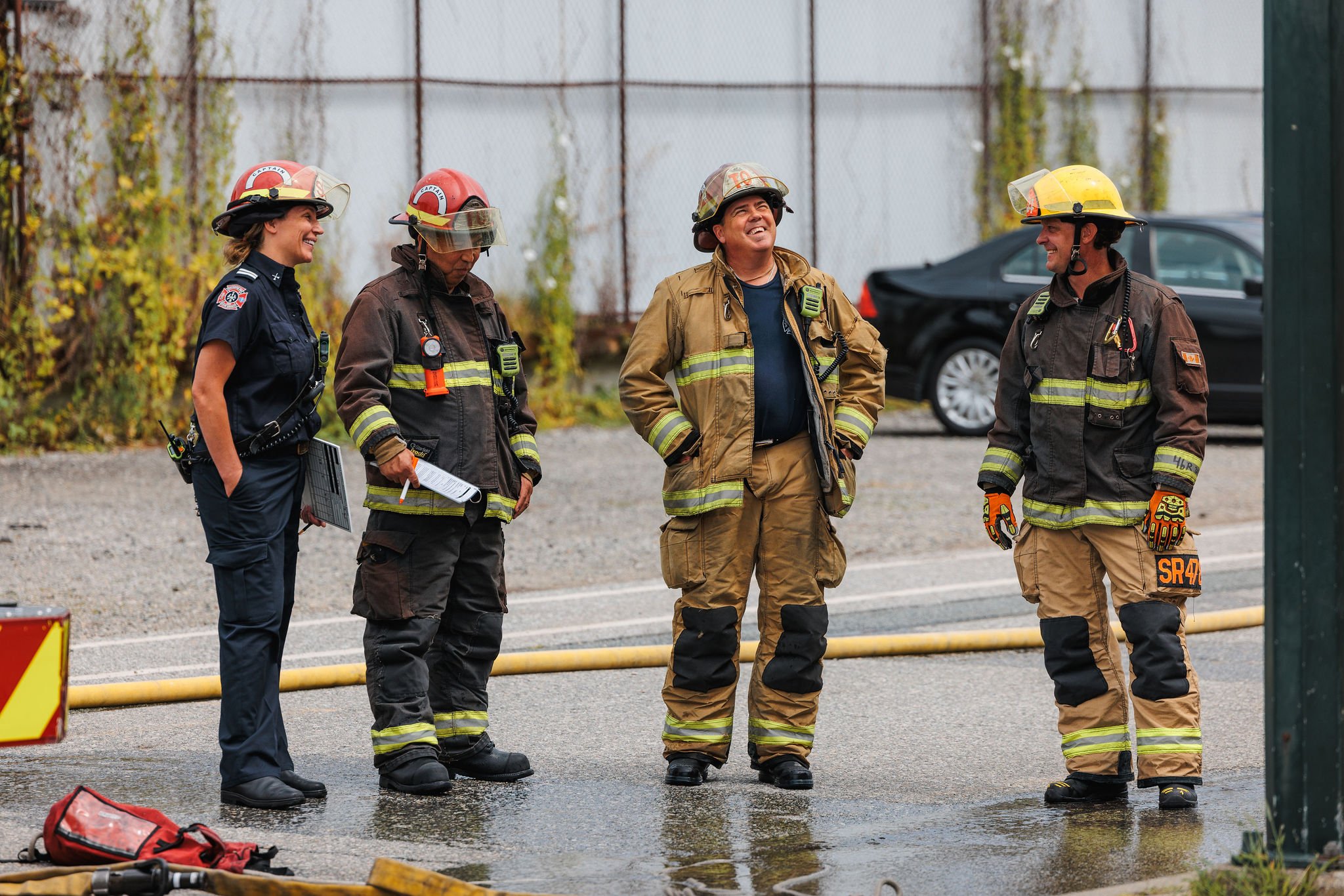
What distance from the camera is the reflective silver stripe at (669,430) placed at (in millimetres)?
5543

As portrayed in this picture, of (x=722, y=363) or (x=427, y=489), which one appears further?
(x=722, y=363)

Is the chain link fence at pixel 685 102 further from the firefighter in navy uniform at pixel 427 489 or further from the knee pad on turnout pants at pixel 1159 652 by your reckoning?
the knee pad on turnout pants at pixel 1159 652

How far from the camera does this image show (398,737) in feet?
17.6

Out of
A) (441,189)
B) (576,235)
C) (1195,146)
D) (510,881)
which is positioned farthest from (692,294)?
(1195,146)

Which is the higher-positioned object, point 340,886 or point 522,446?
point 522,446

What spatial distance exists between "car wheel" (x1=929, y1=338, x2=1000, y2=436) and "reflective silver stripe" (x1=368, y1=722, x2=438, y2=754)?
9.34m

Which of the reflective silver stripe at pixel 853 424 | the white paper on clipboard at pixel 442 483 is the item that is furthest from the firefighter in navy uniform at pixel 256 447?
the reflective silver stripe at pixel 853 424

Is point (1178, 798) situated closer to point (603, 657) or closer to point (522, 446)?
point (522, 446)

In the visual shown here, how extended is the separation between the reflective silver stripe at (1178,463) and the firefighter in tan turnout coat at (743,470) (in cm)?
96

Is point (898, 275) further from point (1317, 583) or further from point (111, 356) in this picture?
point (1317, 583)

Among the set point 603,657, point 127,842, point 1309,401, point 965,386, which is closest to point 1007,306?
point 965,386

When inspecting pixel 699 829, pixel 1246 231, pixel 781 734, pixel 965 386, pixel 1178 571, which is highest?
pixel 1246 231

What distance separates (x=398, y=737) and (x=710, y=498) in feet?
3.82

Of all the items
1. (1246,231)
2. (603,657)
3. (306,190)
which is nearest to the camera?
(306,190)
